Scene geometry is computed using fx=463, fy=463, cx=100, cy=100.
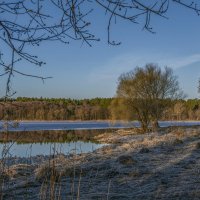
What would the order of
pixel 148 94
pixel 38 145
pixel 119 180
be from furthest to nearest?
pixel 148 94
pixel 38 145
pixel 119 180

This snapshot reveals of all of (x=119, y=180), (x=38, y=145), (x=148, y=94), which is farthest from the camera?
→ (x=148, y=94)

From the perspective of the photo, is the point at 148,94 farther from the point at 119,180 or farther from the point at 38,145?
the point at 119,180

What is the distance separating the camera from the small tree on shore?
38062mm

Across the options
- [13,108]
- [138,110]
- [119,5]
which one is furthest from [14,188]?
[138,110]

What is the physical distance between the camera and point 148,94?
38.4 metres

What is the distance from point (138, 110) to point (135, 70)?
3.49m

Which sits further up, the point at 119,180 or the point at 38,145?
the point at 119,180

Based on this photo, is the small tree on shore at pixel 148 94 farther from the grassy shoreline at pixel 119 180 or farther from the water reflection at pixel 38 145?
the grassy shoreline at pixel 119 180

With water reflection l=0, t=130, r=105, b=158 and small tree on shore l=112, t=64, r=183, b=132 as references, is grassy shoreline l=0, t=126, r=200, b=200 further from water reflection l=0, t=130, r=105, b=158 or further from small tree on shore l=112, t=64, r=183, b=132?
small tree on shore l=112, t=64, r=183, b=132

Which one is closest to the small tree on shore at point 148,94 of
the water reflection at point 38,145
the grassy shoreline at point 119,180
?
the water reflection at point 38,145

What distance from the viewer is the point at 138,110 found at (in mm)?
38438

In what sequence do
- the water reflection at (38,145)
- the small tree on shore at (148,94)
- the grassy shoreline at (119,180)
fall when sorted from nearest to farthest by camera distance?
the water reflection at (38,145)
the grassy shoreline at (119,180)
the small tree on shore at (148,94)

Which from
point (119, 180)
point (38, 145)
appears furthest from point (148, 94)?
point (119, 180)

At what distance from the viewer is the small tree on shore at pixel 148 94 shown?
3806 centimetres
